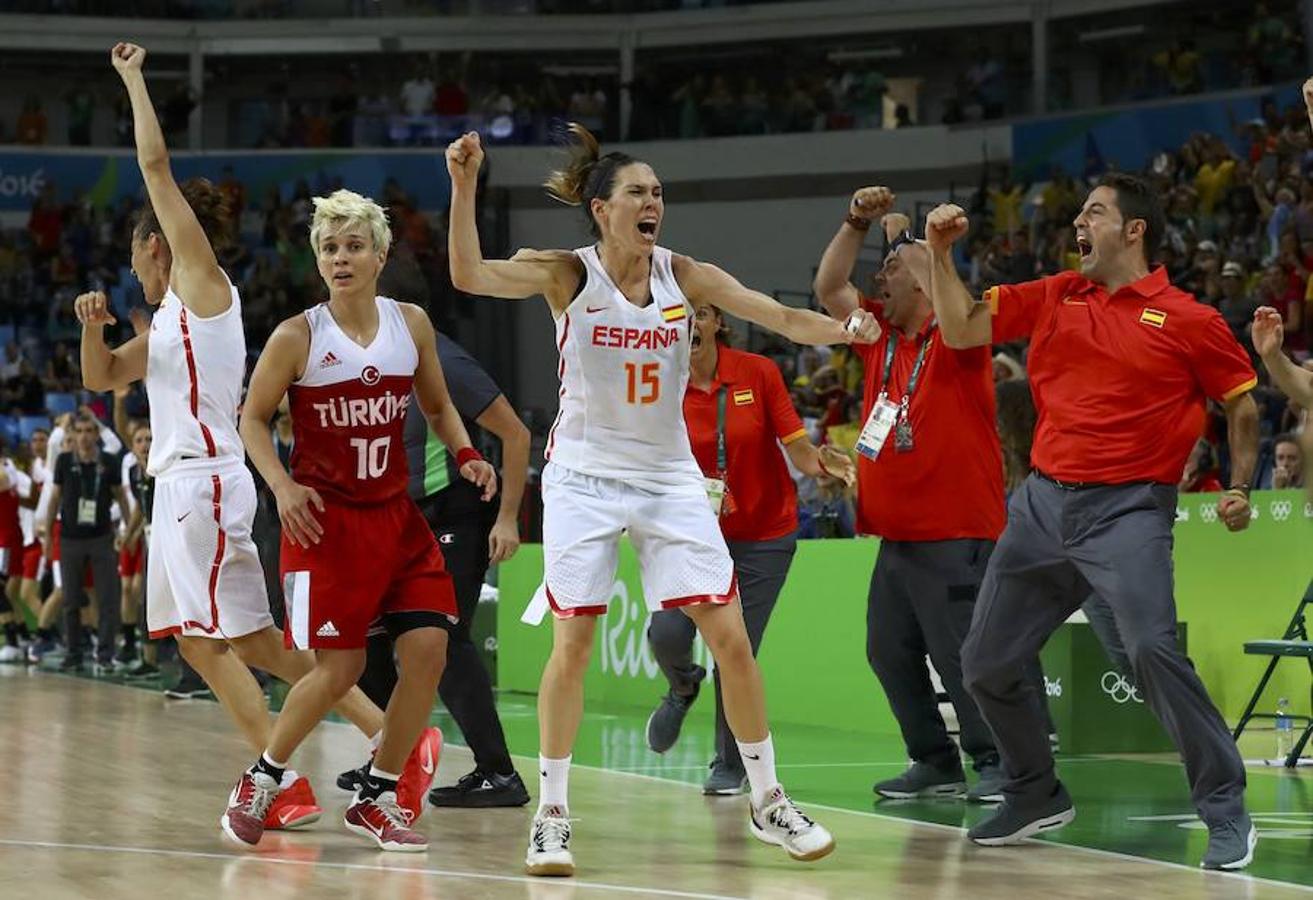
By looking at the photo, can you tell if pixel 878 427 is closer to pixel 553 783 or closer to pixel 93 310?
pixel 553 783

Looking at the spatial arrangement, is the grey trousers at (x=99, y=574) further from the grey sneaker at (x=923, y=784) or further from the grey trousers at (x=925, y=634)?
the grey sneaker at (x=923, y=784)

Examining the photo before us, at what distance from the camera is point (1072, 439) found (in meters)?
6.65

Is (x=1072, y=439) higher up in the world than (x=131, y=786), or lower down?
higher up

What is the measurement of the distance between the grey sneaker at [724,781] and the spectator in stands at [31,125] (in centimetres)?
2512

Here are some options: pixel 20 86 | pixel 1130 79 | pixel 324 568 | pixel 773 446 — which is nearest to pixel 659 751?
pixel 773 446

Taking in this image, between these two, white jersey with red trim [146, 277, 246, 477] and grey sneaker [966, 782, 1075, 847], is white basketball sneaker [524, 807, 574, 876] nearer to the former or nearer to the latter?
grey sneaker [966, 782, 1075, 847]

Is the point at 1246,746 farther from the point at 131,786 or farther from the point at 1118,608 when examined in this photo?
the point at 131,786

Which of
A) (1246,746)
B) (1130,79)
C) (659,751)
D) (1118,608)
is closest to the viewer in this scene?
(1118,608)

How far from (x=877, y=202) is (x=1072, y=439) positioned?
3.87 ft

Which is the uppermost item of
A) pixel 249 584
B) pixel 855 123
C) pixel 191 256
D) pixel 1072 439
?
pixel 855 123

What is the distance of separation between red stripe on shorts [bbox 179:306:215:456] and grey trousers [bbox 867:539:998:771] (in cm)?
273

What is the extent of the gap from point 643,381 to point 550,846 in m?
1.44

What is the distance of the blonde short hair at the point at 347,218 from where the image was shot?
22.0 feet

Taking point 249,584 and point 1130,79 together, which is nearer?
point 249,584
